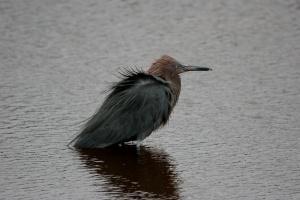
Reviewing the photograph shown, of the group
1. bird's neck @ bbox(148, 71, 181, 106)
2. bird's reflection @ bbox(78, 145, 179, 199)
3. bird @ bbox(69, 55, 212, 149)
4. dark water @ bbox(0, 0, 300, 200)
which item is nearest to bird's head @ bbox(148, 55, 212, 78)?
bird's neck @ bbox(148, 71, 181, 106)

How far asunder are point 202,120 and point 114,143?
1076mm

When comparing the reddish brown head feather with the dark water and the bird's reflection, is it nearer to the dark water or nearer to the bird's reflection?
the dark water

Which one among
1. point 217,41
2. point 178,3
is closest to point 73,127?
point 217,41

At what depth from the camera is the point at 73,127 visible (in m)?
7.79

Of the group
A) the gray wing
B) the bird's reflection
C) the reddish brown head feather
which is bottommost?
the bird's reflection

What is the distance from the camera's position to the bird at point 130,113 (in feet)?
24.1

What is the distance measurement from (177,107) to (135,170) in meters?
1.78

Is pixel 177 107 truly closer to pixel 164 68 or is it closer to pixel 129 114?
pixel 164 68

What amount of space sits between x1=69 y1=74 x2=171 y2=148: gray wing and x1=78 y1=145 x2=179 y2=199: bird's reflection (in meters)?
0.14

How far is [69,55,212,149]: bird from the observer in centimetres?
733

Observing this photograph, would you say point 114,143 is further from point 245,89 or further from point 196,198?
point 245,89

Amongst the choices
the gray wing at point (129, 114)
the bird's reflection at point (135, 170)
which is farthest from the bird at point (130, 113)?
the bird's reflection at point (135, 170)

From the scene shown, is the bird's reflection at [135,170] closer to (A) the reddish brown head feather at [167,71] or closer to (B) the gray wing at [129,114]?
(B) the gray wing at [129,114]

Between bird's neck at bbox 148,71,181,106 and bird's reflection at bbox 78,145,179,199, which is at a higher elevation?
bird's neck at bbox 148,71,181,106
